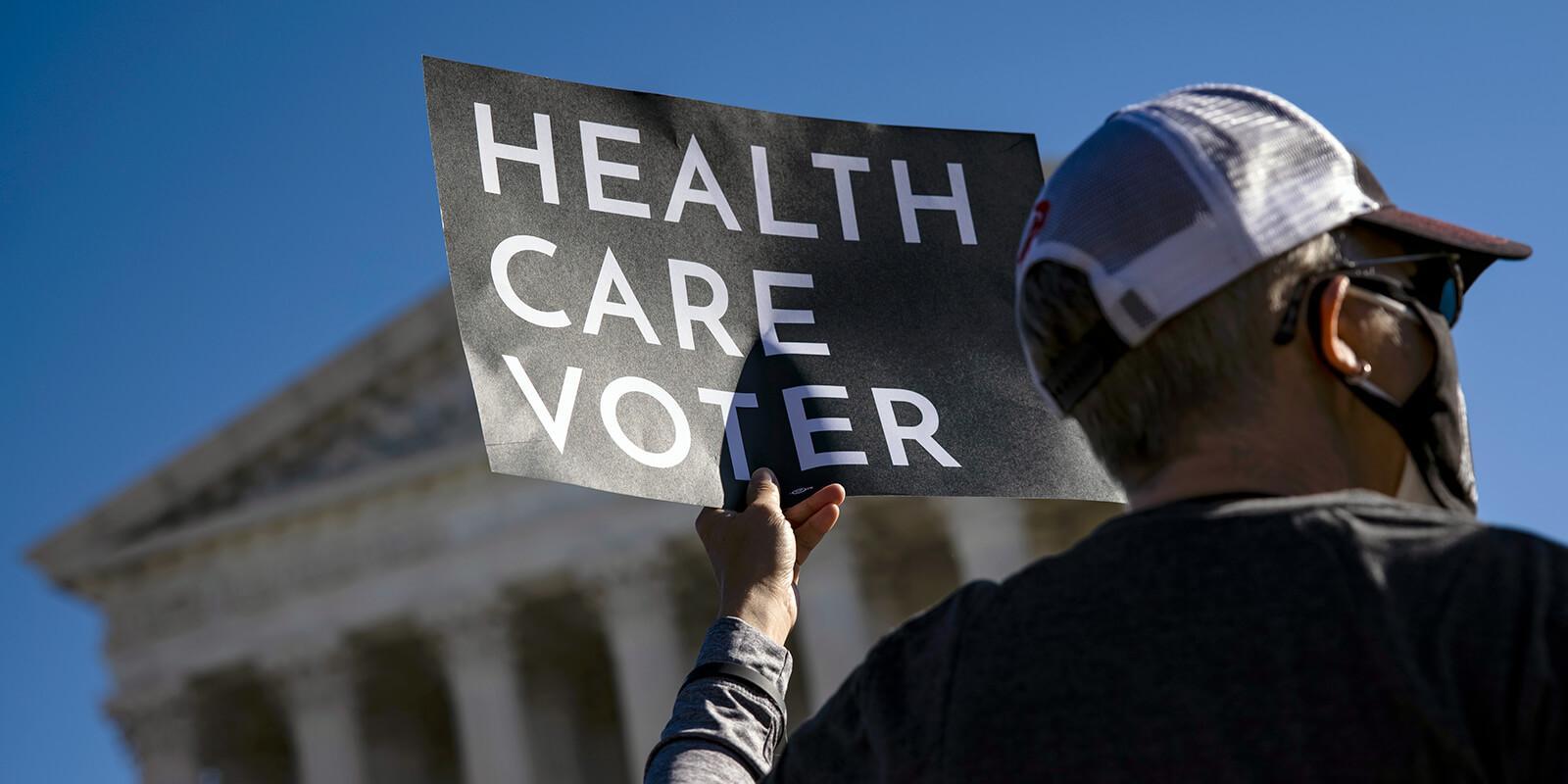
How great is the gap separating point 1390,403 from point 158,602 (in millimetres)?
28360

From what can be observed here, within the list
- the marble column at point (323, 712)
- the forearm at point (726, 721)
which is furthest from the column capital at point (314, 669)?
the forearm at point (726, 721)

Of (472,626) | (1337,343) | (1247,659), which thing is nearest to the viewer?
(1247,659)

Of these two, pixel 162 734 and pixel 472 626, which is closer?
pixel 472 626

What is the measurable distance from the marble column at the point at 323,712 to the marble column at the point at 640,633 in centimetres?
379

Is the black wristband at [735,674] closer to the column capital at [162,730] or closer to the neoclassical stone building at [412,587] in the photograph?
the neoclassical stone building at [412,587]

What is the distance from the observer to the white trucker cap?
5.95 ft

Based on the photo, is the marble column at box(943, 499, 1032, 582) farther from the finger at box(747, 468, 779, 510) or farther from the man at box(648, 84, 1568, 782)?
the man at box(648, 84, 1568, 782)

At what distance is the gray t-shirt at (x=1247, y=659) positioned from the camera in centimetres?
151

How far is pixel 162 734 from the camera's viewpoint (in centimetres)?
2798

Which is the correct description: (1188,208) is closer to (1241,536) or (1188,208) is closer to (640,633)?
(1241,536)

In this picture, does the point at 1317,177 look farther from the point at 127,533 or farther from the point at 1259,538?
the point at 127,533

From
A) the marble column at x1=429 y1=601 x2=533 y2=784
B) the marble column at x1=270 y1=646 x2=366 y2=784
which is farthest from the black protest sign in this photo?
the marble column at x1=270 y1=646 x2=366 y2=784

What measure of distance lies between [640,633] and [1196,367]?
80.5 feet

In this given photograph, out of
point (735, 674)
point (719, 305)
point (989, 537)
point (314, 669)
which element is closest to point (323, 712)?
point (314, 669)
